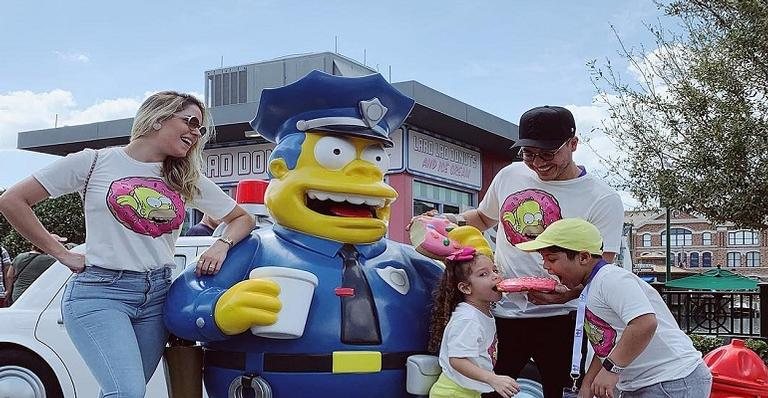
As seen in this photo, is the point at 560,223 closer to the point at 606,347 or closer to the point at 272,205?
the point at 606,347

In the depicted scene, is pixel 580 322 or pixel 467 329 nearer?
pixel 580 322

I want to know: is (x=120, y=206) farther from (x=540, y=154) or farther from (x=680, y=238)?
(x=680, y=238)

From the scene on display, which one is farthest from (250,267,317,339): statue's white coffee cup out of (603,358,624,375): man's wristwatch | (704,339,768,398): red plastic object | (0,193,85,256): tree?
(0,193,85,256): tree

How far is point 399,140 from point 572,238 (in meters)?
10.3

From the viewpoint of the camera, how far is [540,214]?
3.55 m

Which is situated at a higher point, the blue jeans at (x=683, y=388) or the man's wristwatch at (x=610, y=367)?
the man's wristwatch at (x=610, y=367)

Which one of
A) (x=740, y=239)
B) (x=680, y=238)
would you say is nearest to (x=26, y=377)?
(x=740, y=239)

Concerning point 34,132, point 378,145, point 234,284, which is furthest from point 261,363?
point 34,132

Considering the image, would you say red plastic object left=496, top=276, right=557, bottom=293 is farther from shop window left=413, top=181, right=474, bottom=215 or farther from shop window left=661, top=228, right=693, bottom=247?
shop window left=661, top=228, right=693, bottom=247

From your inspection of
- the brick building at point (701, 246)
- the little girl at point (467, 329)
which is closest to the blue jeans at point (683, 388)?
the little girl at point (467, 329)

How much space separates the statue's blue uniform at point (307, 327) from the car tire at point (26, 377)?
7.08ft

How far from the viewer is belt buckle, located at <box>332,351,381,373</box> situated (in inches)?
133

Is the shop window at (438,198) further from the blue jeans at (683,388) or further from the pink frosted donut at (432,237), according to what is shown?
the blue jeans at (683,388)

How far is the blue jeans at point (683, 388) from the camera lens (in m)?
2.98
